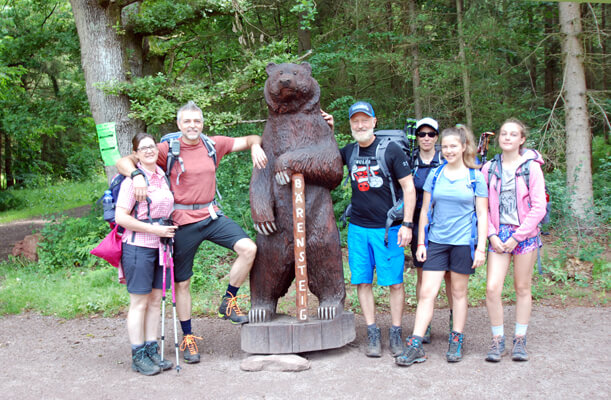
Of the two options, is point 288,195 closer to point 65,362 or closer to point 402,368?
point 402,368

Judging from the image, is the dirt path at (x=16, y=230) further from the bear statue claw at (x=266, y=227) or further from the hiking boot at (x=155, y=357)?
the bear statue claw at (x=266, y=227)

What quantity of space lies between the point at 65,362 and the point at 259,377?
71.4 inches

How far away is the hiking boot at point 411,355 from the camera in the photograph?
3.79m

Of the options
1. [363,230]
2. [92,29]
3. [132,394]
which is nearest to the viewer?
[132,394]

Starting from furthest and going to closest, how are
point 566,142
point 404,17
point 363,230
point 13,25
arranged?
point 404,17 < point 13,25 < point 566,142 < point 363,230

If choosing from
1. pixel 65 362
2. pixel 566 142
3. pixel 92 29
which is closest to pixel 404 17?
pixel 566 142

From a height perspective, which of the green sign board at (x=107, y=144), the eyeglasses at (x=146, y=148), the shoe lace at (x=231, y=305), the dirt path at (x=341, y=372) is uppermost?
the green sign board at (x=107, y=144)

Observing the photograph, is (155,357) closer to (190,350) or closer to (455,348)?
(190,350)

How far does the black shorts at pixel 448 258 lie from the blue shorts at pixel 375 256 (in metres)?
0.25

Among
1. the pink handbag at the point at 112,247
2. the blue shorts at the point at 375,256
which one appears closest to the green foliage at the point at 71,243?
the pink handbag at the point at 112,247

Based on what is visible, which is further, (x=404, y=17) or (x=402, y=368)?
(x=404, y=17)

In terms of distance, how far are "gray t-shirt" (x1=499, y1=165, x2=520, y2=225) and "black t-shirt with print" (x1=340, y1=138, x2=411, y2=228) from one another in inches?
28.2

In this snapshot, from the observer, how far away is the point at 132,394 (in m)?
3.53

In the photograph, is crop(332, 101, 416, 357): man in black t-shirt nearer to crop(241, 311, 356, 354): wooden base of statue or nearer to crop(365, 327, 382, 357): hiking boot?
crop(365, 327, 382, 357): hiking boot
